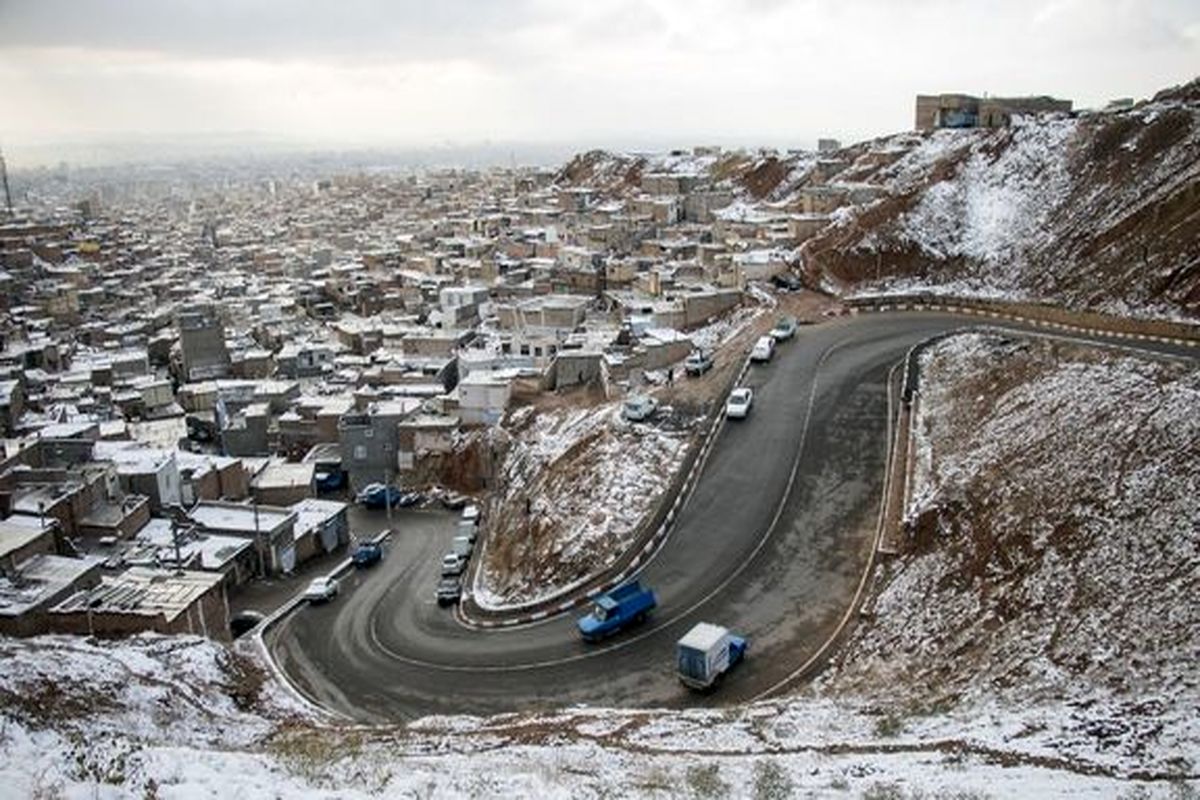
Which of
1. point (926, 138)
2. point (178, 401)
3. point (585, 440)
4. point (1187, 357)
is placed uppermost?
point (926, 138)

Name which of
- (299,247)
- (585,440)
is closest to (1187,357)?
(585,440)

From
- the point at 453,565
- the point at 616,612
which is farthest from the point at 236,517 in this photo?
the point at 616,612

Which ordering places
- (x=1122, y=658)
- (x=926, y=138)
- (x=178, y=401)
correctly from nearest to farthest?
(x=1122, y=658) → (x=178, y=401) → (x=926, y=138)

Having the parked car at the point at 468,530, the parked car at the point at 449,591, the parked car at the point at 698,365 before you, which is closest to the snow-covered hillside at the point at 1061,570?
the parked car at the point at 698,365

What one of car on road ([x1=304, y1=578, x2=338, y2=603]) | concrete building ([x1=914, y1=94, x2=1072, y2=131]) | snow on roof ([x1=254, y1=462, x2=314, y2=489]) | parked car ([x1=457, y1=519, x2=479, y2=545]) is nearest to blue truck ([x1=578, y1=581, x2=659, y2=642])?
car on road ([x1=304, y1=578, x2=338, y2=603])

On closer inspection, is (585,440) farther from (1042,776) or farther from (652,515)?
(1042,776)

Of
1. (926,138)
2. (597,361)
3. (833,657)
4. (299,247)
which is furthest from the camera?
(299,247)

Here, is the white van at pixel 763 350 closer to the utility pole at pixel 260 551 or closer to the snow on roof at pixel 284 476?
the utility pole at pixel 260 551
